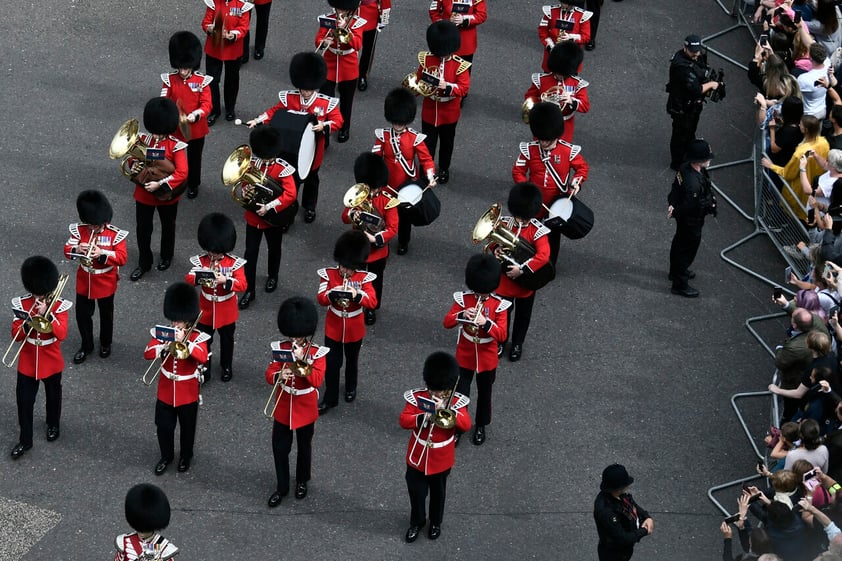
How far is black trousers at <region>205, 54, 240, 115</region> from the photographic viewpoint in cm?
1538

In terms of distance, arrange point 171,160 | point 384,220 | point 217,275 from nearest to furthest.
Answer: point 217,275 < point 384,220 < point 171,160

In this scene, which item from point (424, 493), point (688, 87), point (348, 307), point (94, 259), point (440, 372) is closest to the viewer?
point (440, 372)

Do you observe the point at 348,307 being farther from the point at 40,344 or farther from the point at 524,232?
the point at 40,344

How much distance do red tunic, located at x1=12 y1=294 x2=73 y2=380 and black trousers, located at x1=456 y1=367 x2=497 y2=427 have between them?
9.54 ft

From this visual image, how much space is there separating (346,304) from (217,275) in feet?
3.31

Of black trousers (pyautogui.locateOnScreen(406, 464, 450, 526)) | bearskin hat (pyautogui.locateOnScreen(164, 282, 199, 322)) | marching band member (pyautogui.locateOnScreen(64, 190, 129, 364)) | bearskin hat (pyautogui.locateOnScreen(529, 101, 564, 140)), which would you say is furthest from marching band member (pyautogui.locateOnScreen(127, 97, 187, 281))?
black trousers (pyautogui.locateOnScreen(406, 464, 450, 526))

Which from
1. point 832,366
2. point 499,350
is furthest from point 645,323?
point 832,366

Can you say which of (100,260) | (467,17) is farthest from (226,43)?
(100,260)

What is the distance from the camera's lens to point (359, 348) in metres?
12.6

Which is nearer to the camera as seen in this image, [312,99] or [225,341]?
[225,341]

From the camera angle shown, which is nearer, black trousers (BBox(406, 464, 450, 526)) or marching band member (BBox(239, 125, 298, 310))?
black trousers (BBox(406, 464, 450, 526))

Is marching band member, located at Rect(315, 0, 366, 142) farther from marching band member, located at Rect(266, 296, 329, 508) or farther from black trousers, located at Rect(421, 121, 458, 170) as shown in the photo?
marching band member, located at Rect(266, 296, 329, 508)

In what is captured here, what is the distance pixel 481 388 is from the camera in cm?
1225

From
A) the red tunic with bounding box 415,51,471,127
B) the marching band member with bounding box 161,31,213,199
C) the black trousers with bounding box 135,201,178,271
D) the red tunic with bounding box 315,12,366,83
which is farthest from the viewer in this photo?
the red tunic with bounding box 315,12,366,83
